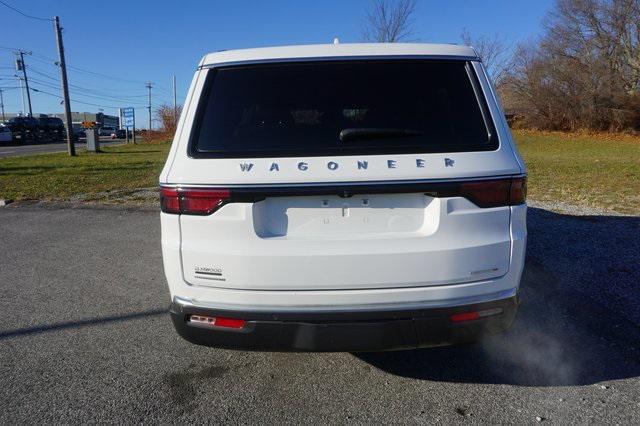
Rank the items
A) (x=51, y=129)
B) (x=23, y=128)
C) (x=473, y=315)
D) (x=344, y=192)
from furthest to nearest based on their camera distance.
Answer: (x=51, y=129)
(x=23, y=128)
(x=473, y=315)
(x=344, y=192)

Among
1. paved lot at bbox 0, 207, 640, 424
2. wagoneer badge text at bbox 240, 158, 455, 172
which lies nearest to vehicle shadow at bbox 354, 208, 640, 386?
paved lot at bbox 0, 207, 640, 424

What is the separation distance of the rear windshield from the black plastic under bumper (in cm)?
79

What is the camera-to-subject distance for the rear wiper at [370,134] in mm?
2389

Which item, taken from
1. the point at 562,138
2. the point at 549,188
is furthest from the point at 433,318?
the point at 562,138

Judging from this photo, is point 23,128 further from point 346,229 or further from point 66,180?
point 346,229

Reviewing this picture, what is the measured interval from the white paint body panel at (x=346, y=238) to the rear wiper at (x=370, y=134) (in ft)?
0.41

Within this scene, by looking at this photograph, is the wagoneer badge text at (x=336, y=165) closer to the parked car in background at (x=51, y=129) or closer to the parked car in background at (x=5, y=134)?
the parked car in background at (x=5, y=134)

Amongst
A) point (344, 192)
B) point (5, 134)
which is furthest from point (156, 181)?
point (5, 134)

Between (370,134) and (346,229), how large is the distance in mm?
490

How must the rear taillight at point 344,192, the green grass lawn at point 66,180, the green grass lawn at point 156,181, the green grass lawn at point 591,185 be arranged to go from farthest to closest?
1. the green grass lawn at point 66,180
2. the green grass lawn at point 156,181
3. the green grass lawn at point 591,185
4. the rear taillight at point 344,192

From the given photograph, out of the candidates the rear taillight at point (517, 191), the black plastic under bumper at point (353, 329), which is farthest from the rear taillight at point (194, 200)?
the rear taillight at point (517, 191)

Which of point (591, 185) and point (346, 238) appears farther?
point (591, 185)

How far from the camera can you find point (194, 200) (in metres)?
2.34

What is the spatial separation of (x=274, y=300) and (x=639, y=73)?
41.8 m
